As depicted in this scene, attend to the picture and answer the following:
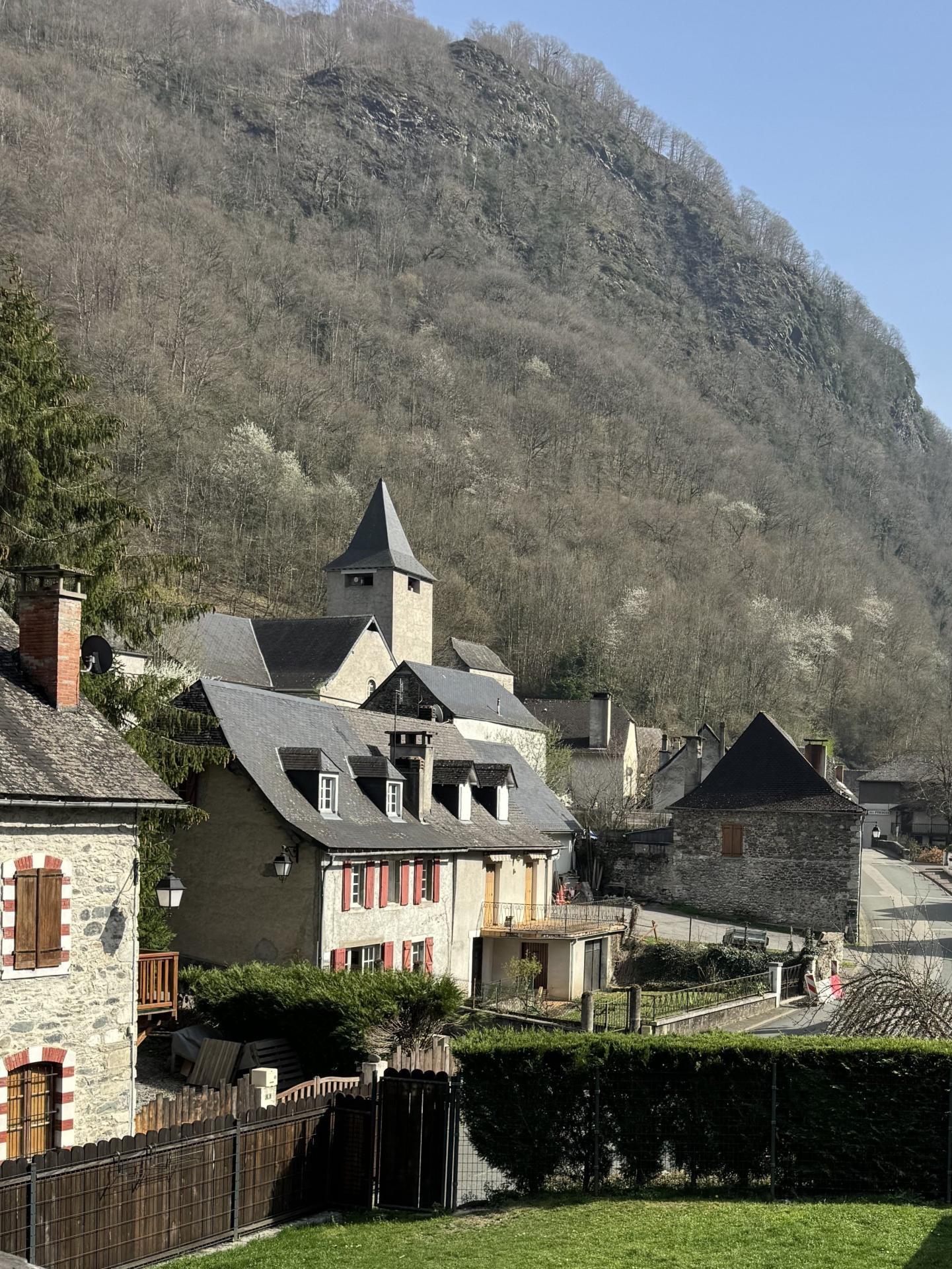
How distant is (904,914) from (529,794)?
537 inches

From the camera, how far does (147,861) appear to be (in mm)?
20766

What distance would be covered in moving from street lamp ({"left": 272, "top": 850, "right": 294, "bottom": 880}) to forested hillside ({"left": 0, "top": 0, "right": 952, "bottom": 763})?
107 ft

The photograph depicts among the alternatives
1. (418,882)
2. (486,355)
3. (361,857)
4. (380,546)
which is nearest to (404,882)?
(418,882)

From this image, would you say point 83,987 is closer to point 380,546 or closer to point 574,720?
point 380,546

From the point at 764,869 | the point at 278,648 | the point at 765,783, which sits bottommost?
the point at 764,869

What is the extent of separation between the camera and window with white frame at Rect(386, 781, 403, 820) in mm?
26344

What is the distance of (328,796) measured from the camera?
24.4 m

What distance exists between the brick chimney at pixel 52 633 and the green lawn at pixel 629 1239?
24.4ft

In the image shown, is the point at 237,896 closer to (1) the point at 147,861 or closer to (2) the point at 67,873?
(1) the point at 147,861

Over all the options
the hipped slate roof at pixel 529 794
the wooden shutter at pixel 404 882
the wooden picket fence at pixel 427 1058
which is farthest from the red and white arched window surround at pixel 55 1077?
the hipped slate roof at pixel 529 794

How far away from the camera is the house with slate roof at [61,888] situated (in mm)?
14234

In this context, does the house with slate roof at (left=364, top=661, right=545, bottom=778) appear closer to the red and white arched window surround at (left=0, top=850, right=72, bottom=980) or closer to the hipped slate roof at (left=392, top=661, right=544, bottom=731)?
the hipped slate roof at (left=392, top=661, right=544, bottom=731)

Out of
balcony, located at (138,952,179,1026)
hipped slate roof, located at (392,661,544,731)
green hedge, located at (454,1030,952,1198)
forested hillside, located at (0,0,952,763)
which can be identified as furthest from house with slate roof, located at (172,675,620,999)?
forested hillside, located at (0,0,952,763)

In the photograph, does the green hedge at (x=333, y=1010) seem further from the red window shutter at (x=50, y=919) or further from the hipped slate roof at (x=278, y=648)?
the hipped slate roof at (x=278, y=648)
